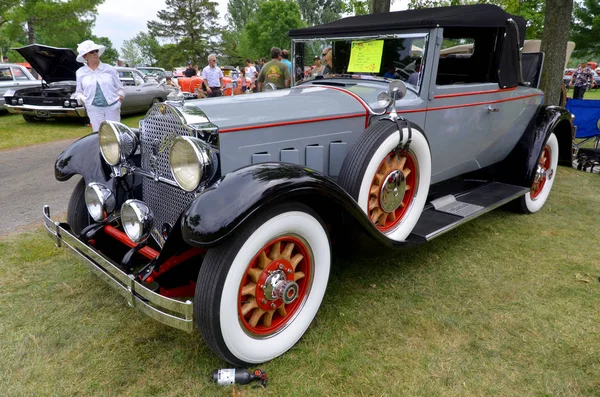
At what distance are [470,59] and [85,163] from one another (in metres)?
3.36

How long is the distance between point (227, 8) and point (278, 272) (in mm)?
63975

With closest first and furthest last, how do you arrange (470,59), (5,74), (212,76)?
(470,59) → (212,76) → (5,74)

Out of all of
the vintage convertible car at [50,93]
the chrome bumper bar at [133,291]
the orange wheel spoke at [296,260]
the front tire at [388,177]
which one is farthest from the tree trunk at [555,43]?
the vintage convertible car at [50,93]

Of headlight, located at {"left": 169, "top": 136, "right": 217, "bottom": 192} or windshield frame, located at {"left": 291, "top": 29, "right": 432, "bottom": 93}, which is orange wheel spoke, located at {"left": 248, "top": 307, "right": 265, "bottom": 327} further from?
windshield frame, located at {"left": 291, "top": 29, "right": 432, "bottom": 93}

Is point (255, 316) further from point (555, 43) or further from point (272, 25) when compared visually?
point (272, 25)

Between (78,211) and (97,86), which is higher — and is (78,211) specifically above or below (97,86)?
below

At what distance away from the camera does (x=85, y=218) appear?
2959mm

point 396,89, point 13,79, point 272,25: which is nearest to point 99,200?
point 396,89

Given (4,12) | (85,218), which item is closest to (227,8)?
(4,12)

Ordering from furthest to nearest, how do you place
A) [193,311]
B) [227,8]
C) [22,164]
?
[227,8]
[22,164]
[193,311]

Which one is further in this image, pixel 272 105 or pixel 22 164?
pixel 22 164

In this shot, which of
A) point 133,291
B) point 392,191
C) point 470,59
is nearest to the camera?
point 133,291

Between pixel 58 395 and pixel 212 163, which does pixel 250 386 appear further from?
pixel 212 163

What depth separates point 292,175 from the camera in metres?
2.02
